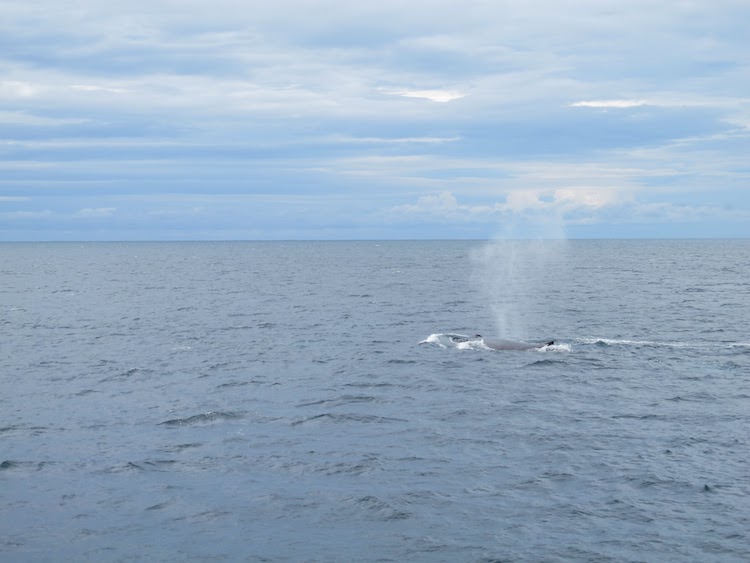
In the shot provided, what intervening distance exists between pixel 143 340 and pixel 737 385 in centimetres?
5002

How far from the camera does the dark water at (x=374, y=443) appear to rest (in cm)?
2997

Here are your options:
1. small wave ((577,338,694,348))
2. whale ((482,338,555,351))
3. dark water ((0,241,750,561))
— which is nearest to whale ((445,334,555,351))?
whale ((482,338,555,351))

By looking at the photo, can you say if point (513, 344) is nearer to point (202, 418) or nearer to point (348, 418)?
point (348, 418)

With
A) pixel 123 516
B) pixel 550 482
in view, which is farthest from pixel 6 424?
pixel 550 482

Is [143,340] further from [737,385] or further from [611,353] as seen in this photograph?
[737,385]

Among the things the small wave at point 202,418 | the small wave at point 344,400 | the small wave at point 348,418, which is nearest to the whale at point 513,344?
the small wave at point 344,400

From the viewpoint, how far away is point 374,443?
40.9m

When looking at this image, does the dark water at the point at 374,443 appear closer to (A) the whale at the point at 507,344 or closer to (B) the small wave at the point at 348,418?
(B) the small wave at the point at 348,418

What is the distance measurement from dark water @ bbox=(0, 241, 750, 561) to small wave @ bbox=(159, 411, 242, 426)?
0.70ft

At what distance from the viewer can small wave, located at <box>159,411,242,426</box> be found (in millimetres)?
44312

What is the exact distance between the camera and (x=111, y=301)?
4562 inches

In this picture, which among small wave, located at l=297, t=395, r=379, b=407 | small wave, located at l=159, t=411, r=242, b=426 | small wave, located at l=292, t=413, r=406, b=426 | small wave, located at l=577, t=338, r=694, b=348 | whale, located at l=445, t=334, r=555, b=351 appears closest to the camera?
small wave, located at l=159, t=411, r=242, b=426

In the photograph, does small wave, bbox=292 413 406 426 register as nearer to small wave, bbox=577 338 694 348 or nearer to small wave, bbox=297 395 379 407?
small wave, bbox=297 395 379 407

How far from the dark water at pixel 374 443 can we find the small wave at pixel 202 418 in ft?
0.70
